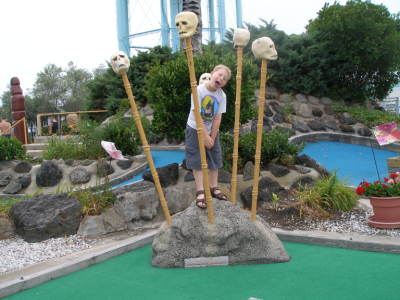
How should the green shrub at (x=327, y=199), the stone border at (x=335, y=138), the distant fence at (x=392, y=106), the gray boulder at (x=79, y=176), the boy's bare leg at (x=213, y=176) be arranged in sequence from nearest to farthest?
the boy's bare leg at (x=213, y=176), the green shrub at (x=327, y=199), the gray boulder at (x=79, y=176), the stone border at (x=335, y=138), the distant fence at (x=392, y=106)

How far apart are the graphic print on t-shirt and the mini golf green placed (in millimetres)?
1530

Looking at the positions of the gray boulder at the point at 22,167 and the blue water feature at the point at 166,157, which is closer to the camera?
the gray boulder at the point at 22,167

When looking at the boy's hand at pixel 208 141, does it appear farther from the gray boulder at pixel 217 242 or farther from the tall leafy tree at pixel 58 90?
the tall leafy tree at pixel 58 90

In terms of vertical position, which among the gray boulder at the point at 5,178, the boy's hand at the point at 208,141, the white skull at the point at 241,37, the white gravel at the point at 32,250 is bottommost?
the white gravel at the point at 32,250

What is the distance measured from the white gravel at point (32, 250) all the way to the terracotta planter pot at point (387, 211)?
130 inches

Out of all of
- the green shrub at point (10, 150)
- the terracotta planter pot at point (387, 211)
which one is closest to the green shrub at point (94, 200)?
the terracotta planter pot at point (387, 211)

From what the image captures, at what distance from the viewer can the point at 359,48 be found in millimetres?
14602

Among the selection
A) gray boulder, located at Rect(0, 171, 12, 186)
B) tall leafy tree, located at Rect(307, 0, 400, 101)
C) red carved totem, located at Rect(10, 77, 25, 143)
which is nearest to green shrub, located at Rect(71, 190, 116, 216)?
gray boulder, located at Rect(0, 171, 12, 186)

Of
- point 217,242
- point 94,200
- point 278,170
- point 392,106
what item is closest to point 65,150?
point 94,200

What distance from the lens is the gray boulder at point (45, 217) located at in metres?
5.07

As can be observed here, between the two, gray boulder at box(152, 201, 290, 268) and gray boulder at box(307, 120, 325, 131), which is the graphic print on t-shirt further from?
gray boulder at box(307, 120, 325, 131)

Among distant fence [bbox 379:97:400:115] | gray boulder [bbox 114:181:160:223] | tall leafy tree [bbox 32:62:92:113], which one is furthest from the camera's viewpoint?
tall leafy tree [bbox 32:62:92:113]

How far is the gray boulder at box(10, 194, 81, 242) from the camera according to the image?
507cm

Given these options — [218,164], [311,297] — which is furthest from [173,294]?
[218,164]
